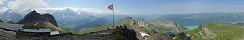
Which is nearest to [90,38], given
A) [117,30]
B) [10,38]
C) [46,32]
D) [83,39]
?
[83,39]

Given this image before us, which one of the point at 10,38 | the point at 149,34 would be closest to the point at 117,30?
the point at 149,34

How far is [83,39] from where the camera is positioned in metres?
63.2

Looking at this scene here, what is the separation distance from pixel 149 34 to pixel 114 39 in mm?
18276

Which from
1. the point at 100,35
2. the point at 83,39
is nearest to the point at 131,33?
the point at 100,35

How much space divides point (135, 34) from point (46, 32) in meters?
19.2

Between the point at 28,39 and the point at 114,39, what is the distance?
41.8ft

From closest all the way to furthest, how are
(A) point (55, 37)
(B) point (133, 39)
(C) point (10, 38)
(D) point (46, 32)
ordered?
(C) point (10, 38), (A) point (55, 37), (B) point (133, 39), (D) point (46, 32)

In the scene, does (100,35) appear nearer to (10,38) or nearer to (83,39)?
(83,39)

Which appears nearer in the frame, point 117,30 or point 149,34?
point 117,30

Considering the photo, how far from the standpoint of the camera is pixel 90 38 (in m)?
64.4

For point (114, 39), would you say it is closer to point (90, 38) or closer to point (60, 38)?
point (90, 38)

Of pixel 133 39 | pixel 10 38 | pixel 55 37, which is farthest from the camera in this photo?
pixel 133 39

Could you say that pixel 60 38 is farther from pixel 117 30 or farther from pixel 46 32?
pixel 46 32

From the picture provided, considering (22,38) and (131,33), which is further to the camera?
(131,33)
